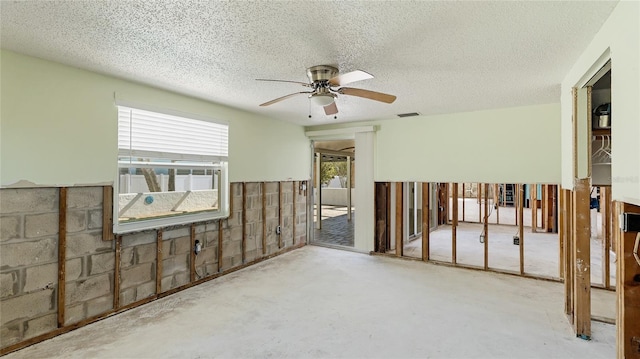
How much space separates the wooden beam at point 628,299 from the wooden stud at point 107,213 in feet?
12.5

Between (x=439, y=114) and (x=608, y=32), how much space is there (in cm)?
270

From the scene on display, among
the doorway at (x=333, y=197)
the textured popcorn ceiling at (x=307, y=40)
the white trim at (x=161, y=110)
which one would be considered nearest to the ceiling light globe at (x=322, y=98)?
the textured popcorn ceiling at (x=307, y=40)

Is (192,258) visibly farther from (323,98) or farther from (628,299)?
(628,299)

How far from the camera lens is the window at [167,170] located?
9.80 feet

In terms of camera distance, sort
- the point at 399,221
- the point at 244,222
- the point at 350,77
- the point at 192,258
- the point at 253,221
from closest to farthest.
→ the point at 350,77 → the point at 192,258 → the point at 244,222 → the point at 253,221 → the point at 399,221

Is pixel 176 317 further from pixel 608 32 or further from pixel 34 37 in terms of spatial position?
pixel 608 32

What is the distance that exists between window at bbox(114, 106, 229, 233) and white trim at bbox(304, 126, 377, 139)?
1879 millimetres

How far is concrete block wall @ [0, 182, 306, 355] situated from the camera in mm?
2273

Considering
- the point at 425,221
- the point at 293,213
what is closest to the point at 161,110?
the point at 293,213

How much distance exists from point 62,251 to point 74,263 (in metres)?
0.15

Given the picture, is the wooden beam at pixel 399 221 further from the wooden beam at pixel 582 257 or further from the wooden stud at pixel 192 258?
the wooden stud at pixel 192 258

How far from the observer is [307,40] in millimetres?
2031

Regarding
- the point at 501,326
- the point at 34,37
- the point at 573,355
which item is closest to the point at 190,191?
the point at 34,37

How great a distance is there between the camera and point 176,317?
9.16ft
